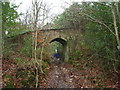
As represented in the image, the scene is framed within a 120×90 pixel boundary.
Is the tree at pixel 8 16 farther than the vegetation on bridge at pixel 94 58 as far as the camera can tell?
Yes

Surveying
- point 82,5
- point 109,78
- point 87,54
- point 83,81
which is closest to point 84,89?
point 83,81

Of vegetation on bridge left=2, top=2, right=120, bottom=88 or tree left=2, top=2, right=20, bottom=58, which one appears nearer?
vegetation on bridge left=2, top=2, right=120, bottom=88

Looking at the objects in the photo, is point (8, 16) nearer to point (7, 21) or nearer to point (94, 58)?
point (7, 21)

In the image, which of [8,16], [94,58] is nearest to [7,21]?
[8,16]

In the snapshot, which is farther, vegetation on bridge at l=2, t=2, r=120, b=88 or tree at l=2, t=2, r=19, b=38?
tree at l=2, t=2, r=19, b=38

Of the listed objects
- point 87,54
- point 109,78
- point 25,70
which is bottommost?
point 109,78

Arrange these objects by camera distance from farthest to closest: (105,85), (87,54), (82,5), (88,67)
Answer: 1. (87,54)
2. (88,67)
3. (82,5)
4. (105,85)

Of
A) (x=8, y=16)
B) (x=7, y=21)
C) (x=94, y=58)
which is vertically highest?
(x=8, y=16)

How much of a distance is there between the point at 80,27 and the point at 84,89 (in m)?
5.61

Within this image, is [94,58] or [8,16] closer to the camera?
[8,16]

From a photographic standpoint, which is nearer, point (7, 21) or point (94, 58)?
point (7, 21)

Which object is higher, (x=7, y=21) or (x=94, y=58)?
(x=7, y=21)

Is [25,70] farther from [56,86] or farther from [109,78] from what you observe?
[109,78]

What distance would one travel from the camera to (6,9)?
450cm
